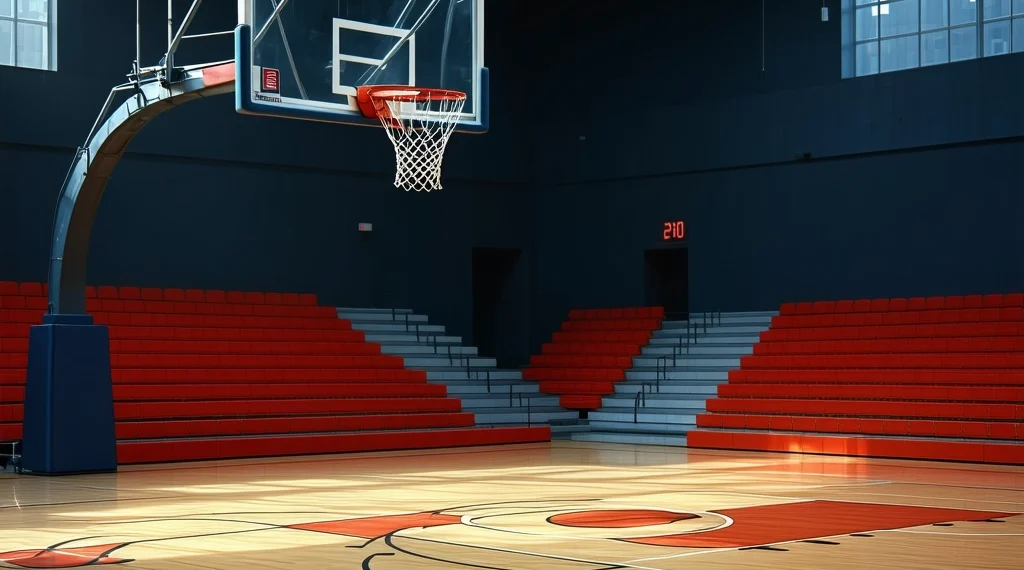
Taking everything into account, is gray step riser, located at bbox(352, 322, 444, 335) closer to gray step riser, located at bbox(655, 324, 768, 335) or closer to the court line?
gray step riser, located at bbox(655, 324, 768, 335)

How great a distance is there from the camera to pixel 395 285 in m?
19.7

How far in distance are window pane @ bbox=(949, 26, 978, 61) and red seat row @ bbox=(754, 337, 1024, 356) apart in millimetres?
→ 3922

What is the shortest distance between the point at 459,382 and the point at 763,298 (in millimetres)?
4461

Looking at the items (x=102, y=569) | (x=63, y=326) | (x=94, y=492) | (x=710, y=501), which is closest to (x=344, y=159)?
(x=63, y=326)

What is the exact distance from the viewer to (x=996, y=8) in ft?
54.7

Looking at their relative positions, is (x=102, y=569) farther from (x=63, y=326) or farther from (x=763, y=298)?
(x=763, y=298)

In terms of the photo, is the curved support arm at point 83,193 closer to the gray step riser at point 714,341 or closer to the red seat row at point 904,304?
the gray step riser at point 714,341

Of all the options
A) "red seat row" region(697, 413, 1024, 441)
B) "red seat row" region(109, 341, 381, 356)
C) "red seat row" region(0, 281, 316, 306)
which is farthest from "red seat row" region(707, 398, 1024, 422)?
"red seat row" region(0, 281, 316, 306)

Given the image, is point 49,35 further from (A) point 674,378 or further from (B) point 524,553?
(B) point 524,553

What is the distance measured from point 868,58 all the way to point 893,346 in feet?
14.1

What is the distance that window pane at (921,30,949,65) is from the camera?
1719 centimetres

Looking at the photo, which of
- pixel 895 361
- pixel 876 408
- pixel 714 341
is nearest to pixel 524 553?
pixel 876 408

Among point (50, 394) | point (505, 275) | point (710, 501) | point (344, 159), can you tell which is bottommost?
point (710, 501)

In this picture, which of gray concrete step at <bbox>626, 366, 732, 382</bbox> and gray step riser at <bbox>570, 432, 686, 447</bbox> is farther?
gray concrete step at <bbox>626, 366, 732, 382</bbox>
